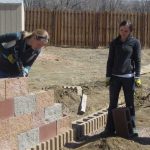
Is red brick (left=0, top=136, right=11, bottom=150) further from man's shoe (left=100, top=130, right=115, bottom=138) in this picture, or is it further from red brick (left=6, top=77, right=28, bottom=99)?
man's shoe (left=100, top=130, right=115, bottom=138)

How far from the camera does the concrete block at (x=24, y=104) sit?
6270 mm

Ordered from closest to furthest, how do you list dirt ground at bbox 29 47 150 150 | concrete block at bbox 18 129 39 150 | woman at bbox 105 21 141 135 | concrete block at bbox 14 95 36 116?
concrete block at bbox 14 95 36 116 < concrete block at bbox 18 129 39 150 < dirt ground at bbox 29 47 150 150 < woman at bbox 105 21 141 135

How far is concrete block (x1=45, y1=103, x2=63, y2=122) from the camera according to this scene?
22.7 ft

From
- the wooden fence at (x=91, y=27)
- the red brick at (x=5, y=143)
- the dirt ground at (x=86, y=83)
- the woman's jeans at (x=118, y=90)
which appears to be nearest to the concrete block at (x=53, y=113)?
the dirt ground at (x=86, y=83)

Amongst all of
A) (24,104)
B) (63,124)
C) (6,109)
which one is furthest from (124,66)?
(6,109)

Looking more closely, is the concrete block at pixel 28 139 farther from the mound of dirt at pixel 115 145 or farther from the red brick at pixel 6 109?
the mound of dirt at pixel 115 145

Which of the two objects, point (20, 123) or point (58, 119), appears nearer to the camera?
point (20, 123)

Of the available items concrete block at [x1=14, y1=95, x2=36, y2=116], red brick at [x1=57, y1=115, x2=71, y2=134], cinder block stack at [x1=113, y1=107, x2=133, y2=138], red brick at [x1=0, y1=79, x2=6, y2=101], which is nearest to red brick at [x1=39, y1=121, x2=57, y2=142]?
red brick at [x1=57, y1=115, x2=71, y2=134]

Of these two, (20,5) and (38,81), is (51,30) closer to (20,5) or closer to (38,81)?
(20,5)

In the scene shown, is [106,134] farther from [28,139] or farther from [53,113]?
[28,139]

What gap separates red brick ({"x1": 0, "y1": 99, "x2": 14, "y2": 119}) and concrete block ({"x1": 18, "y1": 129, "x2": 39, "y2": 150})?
36cm

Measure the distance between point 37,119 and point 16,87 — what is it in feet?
2.06

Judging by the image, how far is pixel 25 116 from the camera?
643cm

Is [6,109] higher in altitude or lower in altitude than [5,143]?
Result: higher
